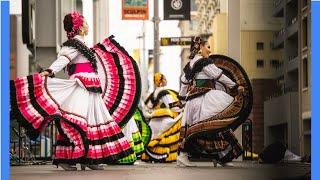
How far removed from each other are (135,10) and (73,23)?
1.94 feet

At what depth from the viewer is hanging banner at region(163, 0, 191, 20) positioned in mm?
2426

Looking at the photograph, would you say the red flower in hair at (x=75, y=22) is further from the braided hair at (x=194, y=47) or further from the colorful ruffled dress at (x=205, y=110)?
the braided hair at (x=194, y=47)

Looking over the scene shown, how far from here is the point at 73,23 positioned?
2.95m

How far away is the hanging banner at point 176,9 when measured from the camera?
2.43m

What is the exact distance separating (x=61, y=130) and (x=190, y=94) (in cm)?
83

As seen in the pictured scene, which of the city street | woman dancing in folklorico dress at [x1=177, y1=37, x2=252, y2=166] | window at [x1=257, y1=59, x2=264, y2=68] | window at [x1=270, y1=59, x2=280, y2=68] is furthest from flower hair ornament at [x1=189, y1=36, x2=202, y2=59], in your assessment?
window at [x1=270, y1=59, x2=280, y2=68]

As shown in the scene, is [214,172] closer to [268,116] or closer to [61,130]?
[268,116]

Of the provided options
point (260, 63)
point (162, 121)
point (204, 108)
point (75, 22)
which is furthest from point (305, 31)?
point (162, 121)

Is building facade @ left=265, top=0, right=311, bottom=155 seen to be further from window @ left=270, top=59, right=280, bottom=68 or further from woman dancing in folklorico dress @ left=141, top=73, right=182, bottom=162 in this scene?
woman dancing in folklorico dress @ left=141, top=73, right=182, bottom=162

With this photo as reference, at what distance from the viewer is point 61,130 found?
11.7 ft

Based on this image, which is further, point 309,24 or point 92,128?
point 92,128

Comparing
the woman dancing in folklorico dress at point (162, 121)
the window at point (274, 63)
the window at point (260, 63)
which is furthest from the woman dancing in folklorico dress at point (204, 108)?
the woman dancing in folklorico dress at point (162, 121)

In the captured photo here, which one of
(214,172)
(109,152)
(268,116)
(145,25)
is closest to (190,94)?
(109,152)

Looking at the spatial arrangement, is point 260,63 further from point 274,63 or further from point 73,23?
point 73,23
